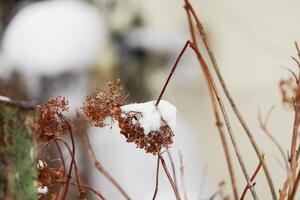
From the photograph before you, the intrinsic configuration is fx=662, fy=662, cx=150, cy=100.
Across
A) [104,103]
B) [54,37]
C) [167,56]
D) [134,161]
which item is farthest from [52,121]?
[54,37]

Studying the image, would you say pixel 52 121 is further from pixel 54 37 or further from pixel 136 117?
pixel 54 37

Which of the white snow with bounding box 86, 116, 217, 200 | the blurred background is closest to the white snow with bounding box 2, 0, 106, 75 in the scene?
the blurred background

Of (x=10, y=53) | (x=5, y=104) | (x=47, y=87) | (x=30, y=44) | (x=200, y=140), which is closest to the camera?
(x=5, y=104)

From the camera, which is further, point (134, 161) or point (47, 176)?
point (134, 161)

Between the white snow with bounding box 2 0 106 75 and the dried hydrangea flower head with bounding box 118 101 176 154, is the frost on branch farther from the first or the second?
the white snow with bounding box 2 0 106 75

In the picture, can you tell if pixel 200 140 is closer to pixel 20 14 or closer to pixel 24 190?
pixel 20 14

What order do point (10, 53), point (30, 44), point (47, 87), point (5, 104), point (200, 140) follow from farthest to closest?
point (30, 44) < point (200, 140) < point (10, 53) < point (47, 87) < point (5, 104)

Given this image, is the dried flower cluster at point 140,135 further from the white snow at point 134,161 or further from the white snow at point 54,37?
the white snow at point 54,37

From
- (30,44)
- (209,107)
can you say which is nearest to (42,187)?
(209,107)
